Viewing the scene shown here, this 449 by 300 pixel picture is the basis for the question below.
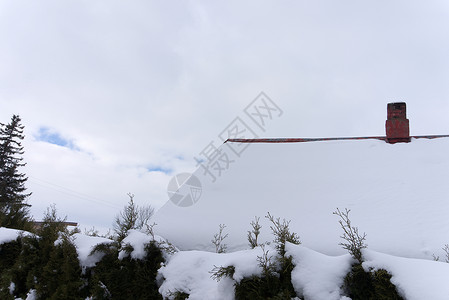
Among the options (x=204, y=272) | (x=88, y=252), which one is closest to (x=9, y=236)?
(x=88, y=252)

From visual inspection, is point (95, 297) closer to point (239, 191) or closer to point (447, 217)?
point (239, 191)

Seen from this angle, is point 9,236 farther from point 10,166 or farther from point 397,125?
point 10,166

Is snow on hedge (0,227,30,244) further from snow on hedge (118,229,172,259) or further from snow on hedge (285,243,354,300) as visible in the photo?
snow on hedge (285,243,354,300)

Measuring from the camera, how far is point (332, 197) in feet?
17.6

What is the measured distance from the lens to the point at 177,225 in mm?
5301

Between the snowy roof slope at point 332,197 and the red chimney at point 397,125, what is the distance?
288 millimetres

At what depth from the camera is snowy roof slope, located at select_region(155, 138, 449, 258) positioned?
4129 mm

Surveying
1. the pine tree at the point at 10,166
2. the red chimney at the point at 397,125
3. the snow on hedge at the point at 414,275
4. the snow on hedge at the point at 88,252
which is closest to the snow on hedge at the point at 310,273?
the snow on hedge at the point at 414,275

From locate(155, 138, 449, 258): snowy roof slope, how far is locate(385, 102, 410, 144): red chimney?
0.29m

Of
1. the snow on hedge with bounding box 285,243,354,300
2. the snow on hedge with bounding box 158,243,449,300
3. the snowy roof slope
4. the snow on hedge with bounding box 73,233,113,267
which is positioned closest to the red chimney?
the snowy roof slope

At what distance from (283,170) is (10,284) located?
5.83 metres

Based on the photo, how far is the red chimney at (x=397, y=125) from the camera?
24.5ft

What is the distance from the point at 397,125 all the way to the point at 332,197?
3.85 m

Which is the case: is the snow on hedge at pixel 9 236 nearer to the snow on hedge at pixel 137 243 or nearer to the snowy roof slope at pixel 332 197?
the snowy roof slope at pixel 332 197
